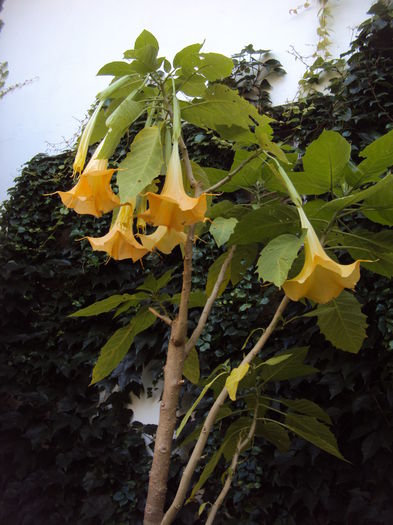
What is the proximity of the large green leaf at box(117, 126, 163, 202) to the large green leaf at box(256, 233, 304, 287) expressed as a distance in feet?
0.63

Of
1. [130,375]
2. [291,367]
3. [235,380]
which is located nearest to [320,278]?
[235,380]

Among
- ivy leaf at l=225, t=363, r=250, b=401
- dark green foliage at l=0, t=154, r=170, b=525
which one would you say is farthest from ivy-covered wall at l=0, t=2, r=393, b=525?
ivy leaf at l=225, t=363, r=250, b=401

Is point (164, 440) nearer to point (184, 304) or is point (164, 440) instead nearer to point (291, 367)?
point (184, 304)

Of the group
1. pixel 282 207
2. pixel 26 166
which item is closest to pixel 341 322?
pixel 282 207

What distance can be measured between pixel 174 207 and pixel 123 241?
0.35ft

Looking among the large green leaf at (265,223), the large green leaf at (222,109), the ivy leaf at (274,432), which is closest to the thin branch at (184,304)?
the large green leaf at (265,223)

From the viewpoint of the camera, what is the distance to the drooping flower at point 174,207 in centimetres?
64

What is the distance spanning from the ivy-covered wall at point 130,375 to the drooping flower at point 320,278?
37.2 inches

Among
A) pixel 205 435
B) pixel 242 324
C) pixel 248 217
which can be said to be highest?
pixel 242 324

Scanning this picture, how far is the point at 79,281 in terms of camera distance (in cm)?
239

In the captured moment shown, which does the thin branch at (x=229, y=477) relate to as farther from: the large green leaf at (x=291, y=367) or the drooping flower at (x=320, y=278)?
the drooping flower at (x=320, y=278)

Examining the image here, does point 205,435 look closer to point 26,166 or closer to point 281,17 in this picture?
point 281,17

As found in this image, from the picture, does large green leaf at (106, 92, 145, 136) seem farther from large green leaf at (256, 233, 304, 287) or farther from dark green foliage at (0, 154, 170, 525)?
dark green foliage at (0, 154, 170, 525)

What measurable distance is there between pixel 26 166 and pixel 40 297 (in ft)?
2.83
